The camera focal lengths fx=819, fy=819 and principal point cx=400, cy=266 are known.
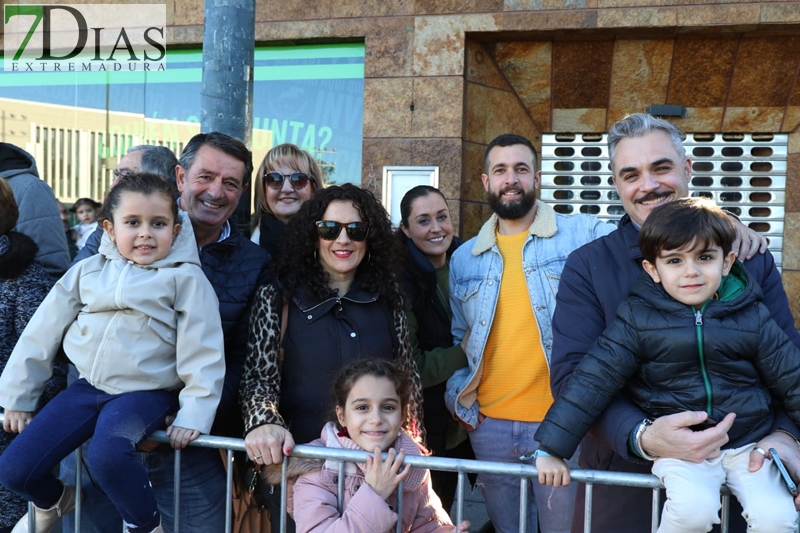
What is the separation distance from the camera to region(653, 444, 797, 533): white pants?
Result: 2367 millimetres

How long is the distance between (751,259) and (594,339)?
24.2 inches

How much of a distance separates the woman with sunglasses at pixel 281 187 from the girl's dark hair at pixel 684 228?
2.10 meters

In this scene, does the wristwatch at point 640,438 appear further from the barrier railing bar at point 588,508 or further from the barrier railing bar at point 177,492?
the barrier railing bar at point 177,492

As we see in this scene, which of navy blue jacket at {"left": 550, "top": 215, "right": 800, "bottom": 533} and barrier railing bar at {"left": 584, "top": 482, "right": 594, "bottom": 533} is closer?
barrier railing bar at {"left": 584, "top": 482, "right": 594, "bottom": 533}

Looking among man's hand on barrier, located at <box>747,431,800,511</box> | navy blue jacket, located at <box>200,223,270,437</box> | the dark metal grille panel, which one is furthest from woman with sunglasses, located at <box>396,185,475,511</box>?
the dark metal grille panel

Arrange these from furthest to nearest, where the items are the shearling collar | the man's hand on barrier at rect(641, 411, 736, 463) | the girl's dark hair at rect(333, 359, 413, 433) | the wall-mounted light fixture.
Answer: the wall-mounted light fixture
the shearling collar
the girl's dark hair at rect(333, 359, 413, 433)
the man's hand on barrier at rect(641, 411, 736, 463)

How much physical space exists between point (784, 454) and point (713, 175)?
5570mm

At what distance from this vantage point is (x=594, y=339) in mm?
2795

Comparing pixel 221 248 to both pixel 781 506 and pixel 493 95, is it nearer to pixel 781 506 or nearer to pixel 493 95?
pixel 781 506

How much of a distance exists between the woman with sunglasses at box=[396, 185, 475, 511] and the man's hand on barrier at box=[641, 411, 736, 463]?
1486 millimetres

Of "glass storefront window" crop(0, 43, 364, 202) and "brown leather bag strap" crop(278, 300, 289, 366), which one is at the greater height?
"glass storefront window" crop(0, 43, 364, 202)

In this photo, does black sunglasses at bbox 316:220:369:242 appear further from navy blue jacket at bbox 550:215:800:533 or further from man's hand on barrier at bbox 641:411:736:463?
man's hand on barrier at bbox 641:411:736:463

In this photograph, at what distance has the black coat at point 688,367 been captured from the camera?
8.00 ft

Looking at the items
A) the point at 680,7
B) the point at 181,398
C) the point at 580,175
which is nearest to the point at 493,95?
the point at 580,175
